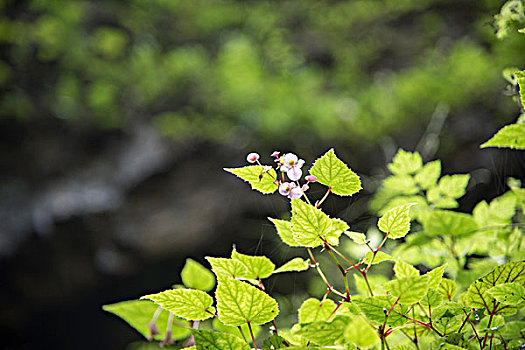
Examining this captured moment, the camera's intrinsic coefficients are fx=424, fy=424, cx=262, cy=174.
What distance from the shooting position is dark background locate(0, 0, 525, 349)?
168cm

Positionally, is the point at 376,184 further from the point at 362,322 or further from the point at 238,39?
the point at 238,39

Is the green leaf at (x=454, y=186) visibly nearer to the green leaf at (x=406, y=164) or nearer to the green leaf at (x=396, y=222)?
the green leaf at (x=406, y=164)

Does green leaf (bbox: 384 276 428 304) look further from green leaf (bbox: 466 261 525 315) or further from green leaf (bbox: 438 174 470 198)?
green leaf (bbox: 438 174 470 198)

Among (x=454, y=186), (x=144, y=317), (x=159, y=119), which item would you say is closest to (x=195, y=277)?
(x=144, y=317)

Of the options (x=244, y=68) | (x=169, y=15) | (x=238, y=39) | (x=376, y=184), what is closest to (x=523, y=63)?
(x=376, y=184)

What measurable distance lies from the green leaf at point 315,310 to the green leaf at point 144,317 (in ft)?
0.34

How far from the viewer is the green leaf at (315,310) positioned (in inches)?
9.8

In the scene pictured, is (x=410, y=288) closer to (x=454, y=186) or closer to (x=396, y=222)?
(x=396, y=222)

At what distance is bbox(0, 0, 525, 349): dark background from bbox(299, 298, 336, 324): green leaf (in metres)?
1.32

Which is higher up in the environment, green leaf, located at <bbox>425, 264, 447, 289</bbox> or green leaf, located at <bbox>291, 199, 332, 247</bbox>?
green leaf, located at <bbox>291, 199, 332, 247</bbox>

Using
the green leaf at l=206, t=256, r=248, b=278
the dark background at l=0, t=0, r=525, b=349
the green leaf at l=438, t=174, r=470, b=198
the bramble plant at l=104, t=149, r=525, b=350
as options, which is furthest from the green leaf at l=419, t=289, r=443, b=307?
the dark background at l=0, t=0, r=525, b=349

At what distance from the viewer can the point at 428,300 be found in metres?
0.23

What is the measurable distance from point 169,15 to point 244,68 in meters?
0.51

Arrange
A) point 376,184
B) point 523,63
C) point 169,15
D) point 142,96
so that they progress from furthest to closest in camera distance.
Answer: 1. point 169,15
2. point 142,96
3. point 376,184
4. point 523,63
